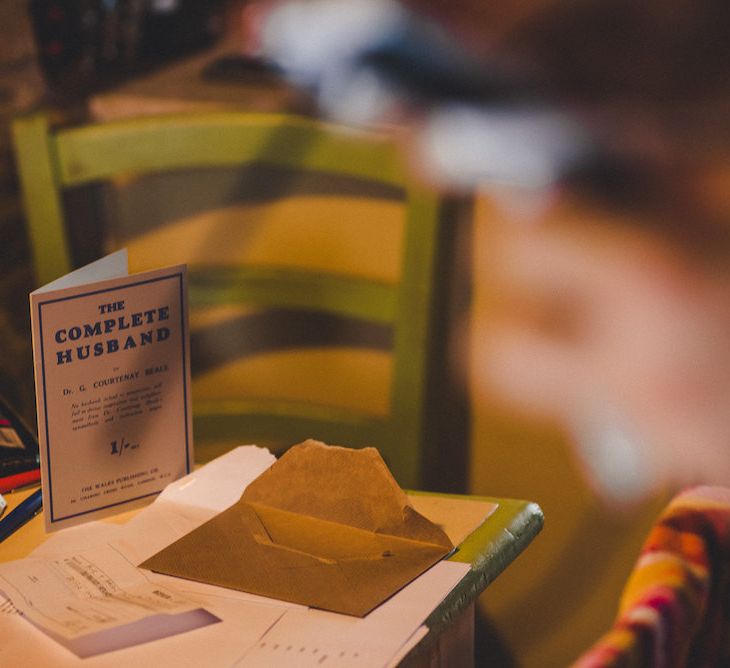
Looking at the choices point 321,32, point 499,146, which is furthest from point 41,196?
point 499,146

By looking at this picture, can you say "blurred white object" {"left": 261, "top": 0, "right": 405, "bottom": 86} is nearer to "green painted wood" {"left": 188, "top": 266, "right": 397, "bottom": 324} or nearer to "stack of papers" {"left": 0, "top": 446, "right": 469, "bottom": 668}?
"green painted wood" {"left": 188, "top": 266, "right": 397, "bottom": 324}

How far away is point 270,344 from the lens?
2.29m

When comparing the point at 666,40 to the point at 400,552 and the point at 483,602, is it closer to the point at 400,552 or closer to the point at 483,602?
the point at 483,602

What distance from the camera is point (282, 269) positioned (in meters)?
1.92

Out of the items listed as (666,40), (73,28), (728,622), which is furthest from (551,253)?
(728,622)

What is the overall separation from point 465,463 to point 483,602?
27cm

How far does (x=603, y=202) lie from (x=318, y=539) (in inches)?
46.6

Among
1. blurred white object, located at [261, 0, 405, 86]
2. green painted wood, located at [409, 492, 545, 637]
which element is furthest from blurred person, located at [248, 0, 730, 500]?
green painted wood, located at [409, 492, 545, 637]

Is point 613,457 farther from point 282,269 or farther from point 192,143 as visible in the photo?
point 192,143

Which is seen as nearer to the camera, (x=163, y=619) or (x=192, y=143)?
(x=163, y=619)

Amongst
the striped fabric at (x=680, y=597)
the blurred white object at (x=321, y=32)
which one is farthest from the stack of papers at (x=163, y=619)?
the blurred white object at (x=321, y=32)

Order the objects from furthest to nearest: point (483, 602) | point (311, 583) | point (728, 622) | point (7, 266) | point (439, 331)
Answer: point (7, 266), point (483, 602), point (439, 331), point (311, 583), point (728, 622)

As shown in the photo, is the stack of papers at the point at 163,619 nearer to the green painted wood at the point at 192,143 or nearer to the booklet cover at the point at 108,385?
the booklet cover at the point at 108,385

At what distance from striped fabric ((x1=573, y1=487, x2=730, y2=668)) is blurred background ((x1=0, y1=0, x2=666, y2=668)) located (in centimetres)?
120
